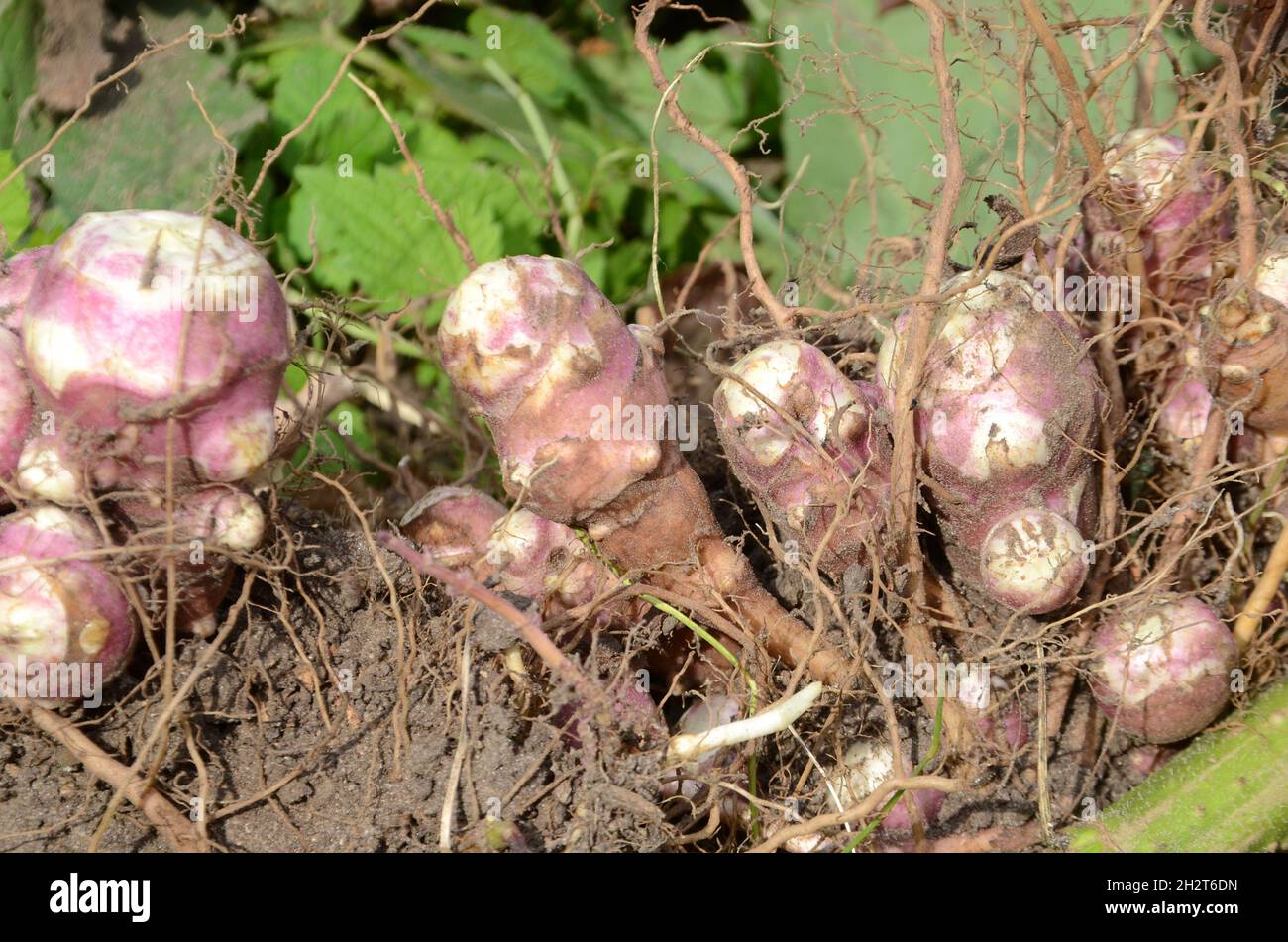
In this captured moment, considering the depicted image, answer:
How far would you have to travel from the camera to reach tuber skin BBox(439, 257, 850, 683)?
Answer: 0.97m

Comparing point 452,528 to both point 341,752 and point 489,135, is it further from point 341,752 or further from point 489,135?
point 489,135

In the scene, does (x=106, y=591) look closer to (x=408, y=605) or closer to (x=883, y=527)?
(x=408, y=605)

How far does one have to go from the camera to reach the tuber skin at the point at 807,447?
3.34ft

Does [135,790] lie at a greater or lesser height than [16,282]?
lesser

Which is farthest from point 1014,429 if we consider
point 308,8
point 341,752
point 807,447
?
point 308,8

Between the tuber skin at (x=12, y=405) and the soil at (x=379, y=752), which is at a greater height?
the tuber skin at (x=12, y=405)

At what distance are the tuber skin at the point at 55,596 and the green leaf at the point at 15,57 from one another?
33.5 inches

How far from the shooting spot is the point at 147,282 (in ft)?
→ 2.84

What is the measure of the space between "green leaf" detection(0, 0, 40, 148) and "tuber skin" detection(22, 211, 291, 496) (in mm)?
799

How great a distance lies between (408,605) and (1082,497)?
2.15ft

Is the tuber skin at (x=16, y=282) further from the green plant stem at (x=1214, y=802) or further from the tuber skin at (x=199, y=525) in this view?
the green plant stem at (x=1214, y=802)

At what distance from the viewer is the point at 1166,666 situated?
3.49 feet

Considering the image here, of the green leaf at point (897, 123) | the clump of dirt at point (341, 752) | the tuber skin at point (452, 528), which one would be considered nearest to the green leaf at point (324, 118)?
the green leaf at point (897, 123)

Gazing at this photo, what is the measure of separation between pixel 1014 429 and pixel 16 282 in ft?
2.96
